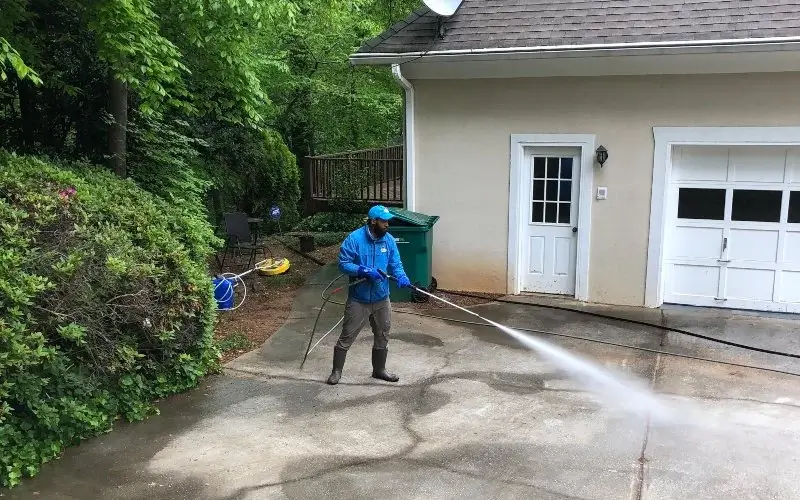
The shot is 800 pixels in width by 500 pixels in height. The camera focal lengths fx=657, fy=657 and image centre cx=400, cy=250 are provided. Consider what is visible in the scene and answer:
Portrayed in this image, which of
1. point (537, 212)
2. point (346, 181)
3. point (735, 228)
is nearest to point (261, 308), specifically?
point (537, 212)

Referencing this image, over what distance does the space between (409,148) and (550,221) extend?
2303 millimetres

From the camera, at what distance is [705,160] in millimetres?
8711

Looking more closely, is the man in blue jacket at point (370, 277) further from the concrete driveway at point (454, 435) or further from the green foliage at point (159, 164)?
the green foliage at point (159, 164)

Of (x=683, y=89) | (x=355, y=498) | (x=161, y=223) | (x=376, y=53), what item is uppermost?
(x=376, y=53)

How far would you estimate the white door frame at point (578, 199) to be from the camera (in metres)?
8.97

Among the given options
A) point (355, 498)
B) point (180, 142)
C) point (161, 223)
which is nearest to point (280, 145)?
point (180, 142)

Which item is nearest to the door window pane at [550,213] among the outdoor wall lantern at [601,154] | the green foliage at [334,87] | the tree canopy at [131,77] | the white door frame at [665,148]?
the outdoor wall lantern at [601,154]

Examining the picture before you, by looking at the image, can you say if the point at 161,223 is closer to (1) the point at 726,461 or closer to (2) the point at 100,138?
(2) the point at 100,138

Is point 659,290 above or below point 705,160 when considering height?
below

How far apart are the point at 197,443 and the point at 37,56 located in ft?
16.8

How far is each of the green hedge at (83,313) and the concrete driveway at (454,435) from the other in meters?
0.25

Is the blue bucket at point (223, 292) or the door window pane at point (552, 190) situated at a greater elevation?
the door window pane at point (552, 190)

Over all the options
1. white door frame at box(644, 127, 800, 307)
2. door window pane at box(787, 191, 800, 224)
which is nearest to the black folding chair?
white door frame at box(644, 127, 800, 307)

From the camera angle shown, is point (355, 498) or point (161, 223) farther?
point (161, 223)
